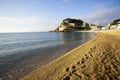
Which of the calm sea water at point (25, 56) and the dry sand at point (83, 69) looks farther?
the calm sea water at point (25, 56)

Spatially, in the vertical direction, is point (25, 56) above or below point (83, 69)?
below

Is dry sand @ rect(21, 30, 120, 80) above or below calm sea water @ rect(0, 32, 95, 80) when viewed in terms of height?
above

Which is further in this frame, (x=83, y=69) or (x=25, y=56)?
(x=25, y=56)

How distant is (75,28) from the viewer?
19862 cm

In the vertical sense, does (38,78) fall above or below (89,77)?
below

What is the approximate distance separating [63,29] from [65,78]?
181m

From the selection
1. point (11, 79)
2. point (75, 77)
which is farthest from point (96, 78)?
point (11, 79)

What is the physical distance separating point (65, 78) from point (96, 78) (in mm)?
1732

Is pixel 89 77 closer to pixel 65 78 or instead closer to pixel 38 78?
pixel 65 78

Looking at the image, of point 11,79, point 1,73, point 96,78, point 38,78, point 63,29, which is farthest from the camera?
point 63,29

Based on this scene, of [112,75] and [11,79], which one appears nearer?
[112,75]

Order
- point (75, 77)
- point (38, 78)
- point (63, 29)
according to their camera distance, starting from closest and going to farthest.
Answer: point (75, 77) < point (38, 78) < point (63, 29)

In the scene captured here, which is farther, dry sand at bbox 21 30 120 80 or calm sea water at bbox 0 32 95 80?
calm sea water at bbox 0 32 95 80

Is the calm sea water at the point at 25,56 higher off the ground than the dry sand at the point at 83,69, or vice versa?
the dry sand at the point at 83,69
